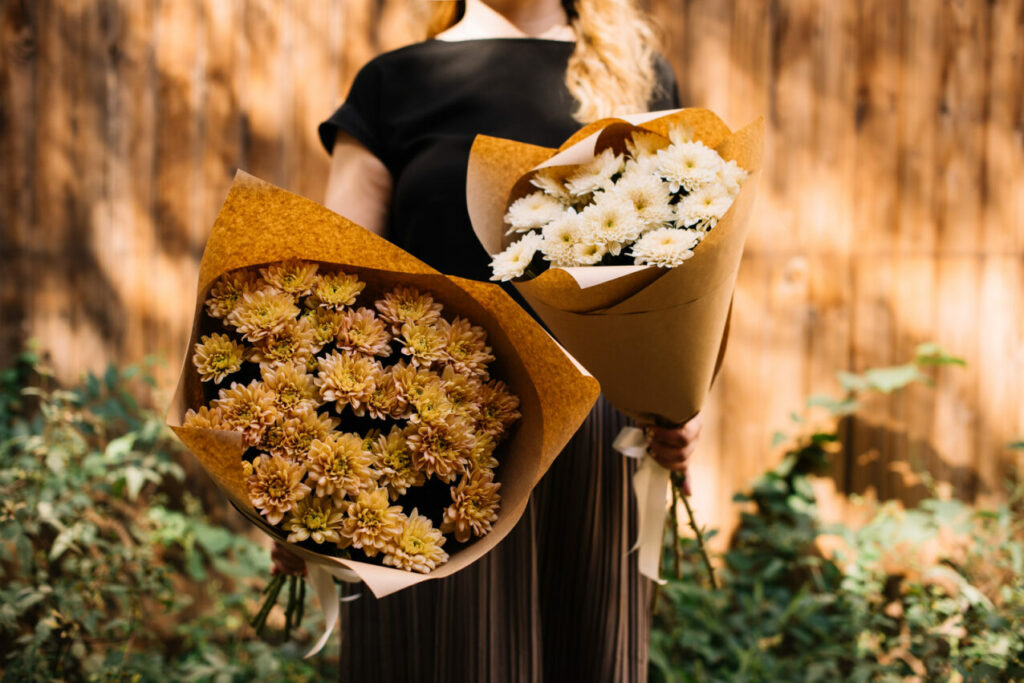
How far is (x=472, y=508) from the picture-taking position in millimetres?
680

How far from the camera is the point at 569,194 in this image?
33.0 inches

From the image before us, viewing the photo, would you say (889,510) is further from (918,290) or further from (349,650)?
(349,650)

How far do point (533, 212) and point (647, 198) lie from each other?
0.15 metres

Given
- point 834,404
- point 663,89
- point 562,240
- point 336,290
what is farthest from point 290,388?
point 834,404

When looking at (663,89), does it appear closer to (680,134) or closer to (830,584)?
(680,134)

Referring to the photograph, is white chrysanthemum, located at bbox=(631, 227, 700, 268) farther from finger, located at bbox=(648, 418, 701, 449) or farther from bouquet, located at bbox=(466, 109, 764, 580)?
finger, located at bbox=(648, 418, 701, 449)

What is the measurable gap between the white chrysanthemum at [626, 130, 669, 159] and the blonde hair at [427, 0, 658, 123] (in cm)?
31

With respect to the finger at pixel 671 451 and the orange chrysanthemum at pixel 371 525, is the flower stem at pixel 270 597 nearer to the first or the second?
the orange chrysanthemum at pixel 371 525

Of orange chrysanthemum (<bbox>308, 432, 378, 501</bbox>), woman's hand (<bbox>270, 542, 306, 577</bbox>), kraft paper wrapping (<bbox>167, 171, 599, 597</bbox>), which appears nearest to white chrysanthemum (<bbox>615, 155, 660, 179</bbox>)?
kraft paper wrapping (<bbox>167, 171, 599, 597</bbox>)

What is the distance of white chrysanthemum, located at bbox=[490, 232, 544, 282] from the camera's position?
75cm

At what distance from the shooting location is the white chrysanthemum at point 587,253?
0.75 metres

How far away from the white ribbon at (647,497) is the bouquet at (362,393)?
0.31 meters

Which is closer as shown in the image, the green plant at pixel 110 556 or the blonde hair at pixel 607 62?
the blonde hair at pixel 607 62

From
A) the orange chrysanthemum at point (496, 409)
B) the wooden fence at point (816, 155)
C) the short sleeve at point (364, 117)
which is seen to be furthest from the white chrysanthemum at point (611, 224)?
the wooden fence at point (816, 155)
